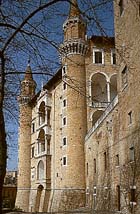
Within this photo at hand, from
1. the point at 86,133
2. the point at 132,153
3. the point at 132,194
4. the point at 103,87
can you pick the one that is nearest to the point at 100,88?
the point at 103,87

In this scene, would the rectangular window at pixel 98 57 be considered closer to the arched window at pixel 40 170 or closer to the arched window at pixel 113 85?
the arched window at pixel 113 85

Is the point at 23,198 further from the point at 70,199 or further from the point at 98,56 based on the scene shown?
the point at 98,56

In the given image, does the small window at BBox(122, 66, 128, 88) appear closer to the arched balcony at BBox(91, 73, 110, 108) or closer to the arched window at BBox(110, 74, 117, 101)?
the arched balcony at BBox(91, 73, 110, 108)

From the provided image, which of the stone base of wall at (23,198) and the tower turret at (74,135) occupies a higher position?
the tower turret at (74,135)

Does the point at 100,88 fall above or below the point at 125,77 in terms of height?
above

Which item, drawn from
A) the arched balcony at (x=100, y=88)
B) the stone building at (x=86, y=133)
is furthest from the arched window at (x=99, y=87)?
the stone building at (x=86, y=133)

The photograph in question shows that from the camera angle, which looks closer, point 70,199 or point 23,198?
point 70,199

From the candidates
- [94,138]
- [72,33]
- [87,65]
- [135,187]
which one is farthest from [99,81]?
[135,187]

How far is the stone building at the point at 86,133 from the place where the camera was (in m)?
18.5

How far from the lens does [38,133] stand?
43156 millimetres

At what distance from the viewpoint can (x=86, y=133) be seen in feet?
109

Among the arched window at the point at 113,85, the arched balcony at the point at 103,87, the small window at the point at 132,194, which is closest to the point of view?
the small window at the point at 132,194

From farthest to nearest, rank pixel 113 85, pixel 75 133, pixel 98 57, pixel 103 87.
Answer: pixel 113 85, pixel 103 87, pixel 98 57, pixel 75 133

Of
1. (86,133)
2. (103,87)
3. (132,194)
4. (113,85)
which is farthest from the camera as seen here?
(113,85)
